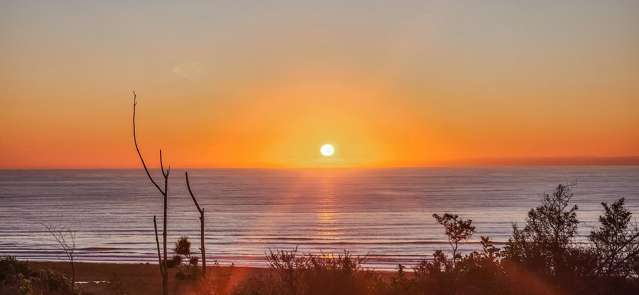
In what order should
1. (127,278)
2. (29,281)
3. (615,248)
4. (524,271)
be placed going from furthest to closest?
(127,278)
(29,281)
(524,271)
(615,248)

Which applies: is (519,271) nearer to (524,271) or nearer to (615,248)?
(524,271)

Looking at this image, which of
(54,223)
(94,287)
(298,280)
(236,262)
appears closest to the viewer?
(298,280)

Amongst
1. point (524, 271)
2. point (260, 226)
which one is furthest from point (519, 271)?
point (260, 226)

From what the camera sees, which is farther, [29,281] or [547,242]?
[29,281]

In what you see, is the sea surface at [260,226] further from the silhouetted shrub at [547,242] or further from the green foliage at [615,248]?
the green foliage at [615,248]

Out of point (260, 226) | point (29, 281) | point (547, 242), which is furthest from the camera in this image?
point (260, 226)

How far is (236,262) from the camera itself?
51.7m

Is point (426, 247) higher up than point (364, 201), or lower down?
lower down

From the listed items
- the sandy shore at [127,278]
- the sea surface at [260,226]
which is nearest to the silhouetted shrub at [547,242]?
the sandy shore at [127,278]

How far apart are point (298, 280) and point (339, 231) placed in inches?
2660

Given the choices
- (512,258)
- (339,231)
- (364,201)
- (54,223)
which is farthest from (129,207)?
(512,258)

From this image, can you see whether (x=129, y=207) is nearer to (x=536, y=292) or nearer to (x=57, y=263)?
Result: (x=57, y=263)

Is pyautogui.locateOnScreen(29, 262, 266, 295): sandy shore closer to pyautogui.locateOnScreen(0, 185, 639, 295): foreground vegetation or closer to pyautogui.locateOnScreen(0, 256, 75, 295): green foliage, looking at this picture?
pyautogui.locateOnScreen(0, 256, 75, 295): green foliage

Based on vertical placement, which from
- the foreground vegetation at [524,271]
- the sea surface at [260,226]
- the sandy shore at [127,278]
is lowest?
the foreground vegetation at [524,271]
